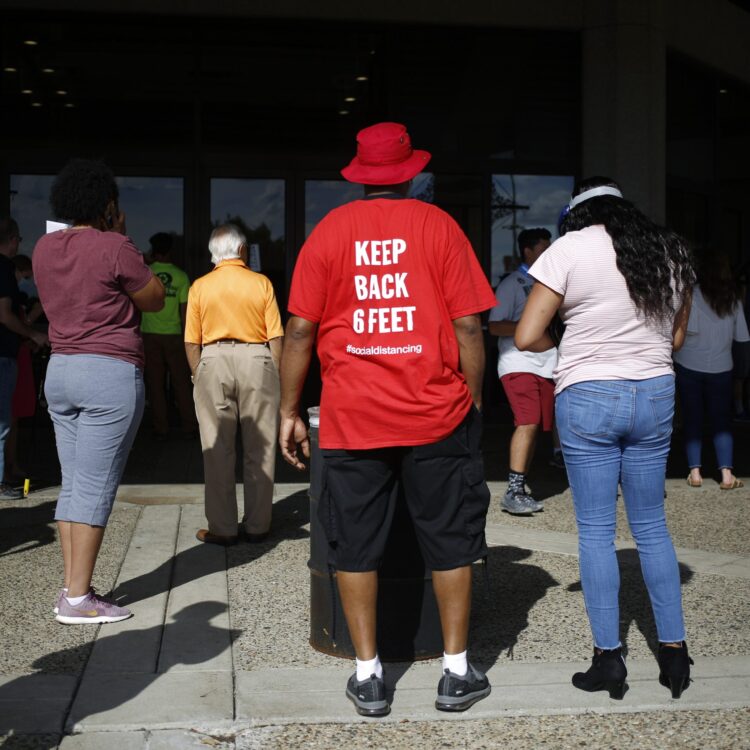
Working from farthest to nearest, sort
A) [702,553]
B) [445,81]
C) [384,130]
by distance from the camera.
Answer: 1. [445,81]
2. [702,553]
3. [384,130]

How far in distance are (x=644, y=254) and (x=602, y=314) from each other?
0.86ft

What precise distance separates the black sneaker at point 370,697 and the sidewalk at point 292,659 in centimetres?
4

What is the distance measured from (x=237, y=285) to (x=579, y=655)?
3109 millimetres

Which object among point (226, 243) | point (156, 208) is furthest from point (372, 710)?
point (156, 208)

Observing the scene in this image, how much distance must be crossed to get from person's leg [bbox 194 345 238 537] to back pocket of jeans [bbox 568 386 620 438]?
3.02 meters

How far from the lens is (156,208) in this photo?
13.2 metres

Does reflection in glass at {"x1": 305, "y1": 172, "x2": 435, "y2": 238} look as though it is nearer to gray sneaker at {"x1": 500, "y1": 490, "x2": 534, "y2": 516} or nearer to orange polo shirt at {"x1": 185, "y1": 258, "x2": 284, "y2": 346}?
gray sneaker at {"x1": 500, "y1": 490, "x2": 534, "y2": 516}

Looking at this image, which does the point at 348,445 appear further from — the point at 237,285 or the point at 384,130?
the point at 237,285

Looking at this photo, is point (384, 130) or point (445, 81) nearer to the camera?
point (384, 130)

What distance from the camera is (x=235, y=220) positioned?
13.2 meters

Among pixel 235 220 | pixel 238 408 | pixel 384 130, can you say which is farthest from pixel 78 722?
pixel 235 220

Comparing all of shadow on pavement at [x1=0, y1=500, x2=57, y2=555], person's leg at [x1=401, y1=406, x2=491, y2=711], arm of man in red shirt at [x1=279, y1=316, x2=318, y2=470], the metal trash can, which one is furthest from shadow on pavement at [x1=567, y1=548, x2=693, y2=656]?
shadow on pavement at [x1=0, y1=500, x2=57, y2=555]

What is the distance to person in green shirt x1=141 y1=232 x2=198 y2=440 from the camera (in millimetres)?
11602

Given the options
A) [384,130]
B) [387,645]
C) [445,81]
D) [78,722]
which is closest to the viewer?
[78,722]
